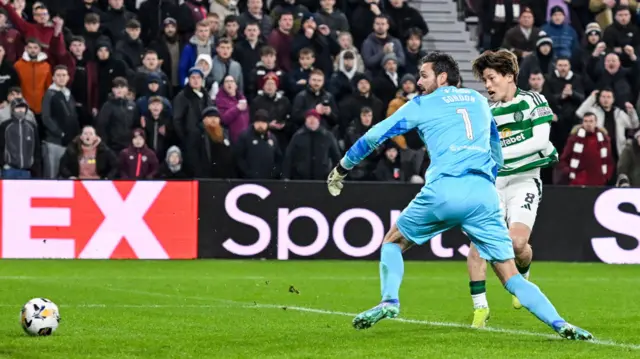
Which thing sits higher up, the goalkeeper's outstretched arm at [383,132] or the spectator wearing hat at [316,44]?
the spectator wearing hat at [316,44]

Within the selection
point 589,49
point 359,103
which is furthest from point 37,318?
point 589,49

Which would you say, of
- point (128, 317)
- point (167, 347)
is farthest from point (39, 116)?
point (167, 347)

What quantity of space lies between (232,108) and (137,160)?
172 centimetres

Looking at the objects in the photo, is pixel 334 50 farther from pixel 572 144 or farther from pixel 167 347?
pixel 167 347

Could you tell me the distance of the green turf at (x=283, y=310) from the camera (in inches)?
351

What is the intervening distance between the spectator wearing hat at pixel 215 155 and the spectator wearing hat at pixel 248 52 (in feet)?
4.13

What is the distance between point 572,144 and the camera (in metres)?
20.7

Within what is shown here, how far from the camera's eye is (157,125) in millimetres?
20328

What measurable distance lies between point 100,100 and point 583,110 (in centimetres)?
766

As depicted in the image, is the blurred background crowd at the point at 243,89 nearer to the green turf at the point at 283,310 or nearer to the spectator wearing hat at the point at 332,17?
the spectator wearing hat at the point at 332,17

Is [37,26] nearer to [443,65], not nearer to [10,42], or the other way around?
[10,42]

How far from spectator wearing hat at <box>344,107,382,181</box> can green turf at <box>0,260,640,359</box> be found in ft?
7.08

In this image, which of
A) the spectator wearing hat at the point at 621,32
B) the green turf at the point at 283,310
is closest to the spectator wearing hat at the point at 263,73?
the green turf at the point at 283,310

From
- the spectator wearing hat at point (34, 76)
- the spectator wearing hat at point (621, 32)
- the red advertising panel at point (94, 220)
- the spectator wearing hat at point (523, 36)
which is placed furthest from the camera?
the spectator wearing hat at point (621, 32)
